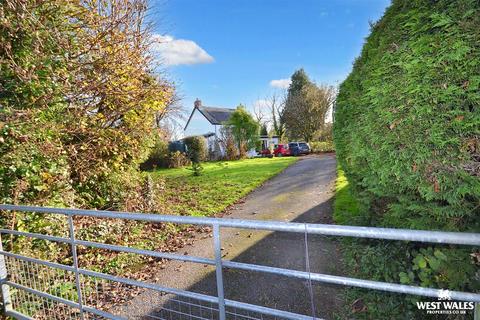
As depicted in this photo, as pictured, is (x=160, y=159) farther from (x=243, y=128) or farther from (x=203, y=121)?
(x=203, y=121)

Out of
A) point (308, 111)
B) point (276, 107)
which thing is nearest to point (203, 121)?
point (276, 107)

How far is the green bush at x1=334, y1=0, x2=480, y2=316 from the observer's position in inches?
71.7

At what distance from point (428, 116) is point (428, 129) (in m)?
0.10

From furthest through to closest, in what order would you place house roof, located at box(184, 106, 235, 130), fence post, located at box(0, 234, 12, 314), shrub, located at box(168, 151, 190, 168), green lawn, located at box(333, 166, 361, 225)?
house roof, located at box(184, 106, 235, 130) < shrub, located at box(168, 151, 190, 168) < green lawn, located at box(333, 166, 361, 225) < fence post, located at box(0, 234, 12, 314)

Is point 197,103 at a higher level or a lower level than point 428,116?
higher

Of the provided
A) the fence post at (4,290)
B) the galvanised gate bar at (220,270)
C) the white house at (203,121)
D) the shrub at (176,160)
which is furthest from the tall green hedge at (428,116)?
the white house at (203,121)

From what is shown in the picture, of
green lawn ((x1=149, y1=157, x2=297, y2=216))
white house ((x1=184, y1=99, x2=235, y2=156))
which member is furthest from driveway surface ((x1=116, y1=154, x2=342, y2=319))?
white house ((x1=184, y1=99, x2=235, y2=156))

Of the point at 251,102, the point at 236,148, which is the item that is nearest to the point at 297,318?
the point at 236,148

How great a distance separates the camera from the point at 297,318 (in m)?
1.57

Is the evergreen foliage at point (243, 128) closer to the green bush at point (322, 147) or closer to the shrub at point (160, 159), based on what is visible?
the green bush at point (322, 147)

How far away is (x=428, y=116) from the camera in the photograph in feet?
6.42

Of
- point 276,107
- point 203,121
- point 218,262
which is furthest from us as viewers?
point 276,107

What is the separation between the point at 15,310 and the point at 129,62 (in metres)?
4.81

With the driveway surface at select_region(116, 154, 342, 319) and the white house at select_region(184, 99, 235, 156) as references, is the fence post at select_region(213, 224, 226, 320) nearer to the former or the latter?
the driveway surface at select_region(116, 154, 342, 319)
